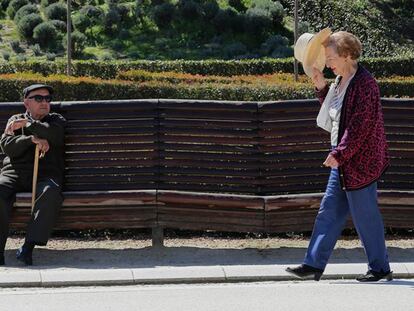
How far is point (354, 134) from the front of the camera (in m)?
6.66

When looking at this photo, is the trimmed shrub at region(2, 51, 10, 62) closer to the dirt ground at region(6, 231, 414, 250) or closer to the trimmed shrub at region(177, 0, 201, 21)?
the trimmed shrub at region(177, 0, 201, 21)

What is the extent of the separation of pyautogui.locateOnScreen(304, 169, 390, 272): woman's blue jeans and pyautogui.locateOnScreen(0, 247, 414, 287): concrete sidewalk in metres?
0.39

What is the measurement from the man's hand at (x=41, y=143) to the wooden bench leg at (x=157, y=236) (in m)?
1.09

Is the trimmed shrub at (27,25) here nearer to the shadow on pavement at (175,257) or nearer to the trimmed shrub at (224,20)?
the trimmed shrub at (224,20)

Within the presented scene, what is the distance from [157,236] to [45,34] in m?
23.7

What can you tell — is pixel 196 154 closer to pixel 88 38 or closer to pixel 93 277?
pixel 93 277

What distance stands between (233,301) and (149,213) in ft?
5.90

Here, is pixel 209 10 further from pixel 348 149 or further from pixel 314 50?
pixel 348 149

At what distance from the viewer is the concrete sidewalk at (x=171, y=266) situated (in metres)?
7.18

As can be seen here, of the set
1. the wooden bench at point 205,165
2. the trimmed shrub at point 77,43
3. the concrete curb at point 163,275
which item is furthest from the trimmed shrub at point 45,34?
the concrete curb at point 163,275

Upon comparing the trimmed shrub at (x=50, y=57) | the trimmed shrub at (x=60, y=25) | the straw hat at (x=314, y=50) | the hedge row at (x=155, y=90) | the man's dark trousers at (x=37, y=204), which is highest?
the straw hat at (x=314, y=50)

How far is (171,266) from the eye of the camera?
25.0 ft

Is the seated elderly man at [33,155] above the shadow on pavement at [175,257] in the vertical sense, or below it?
above

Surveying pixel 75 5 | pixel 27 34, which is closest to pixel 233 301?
pixel 27 34
